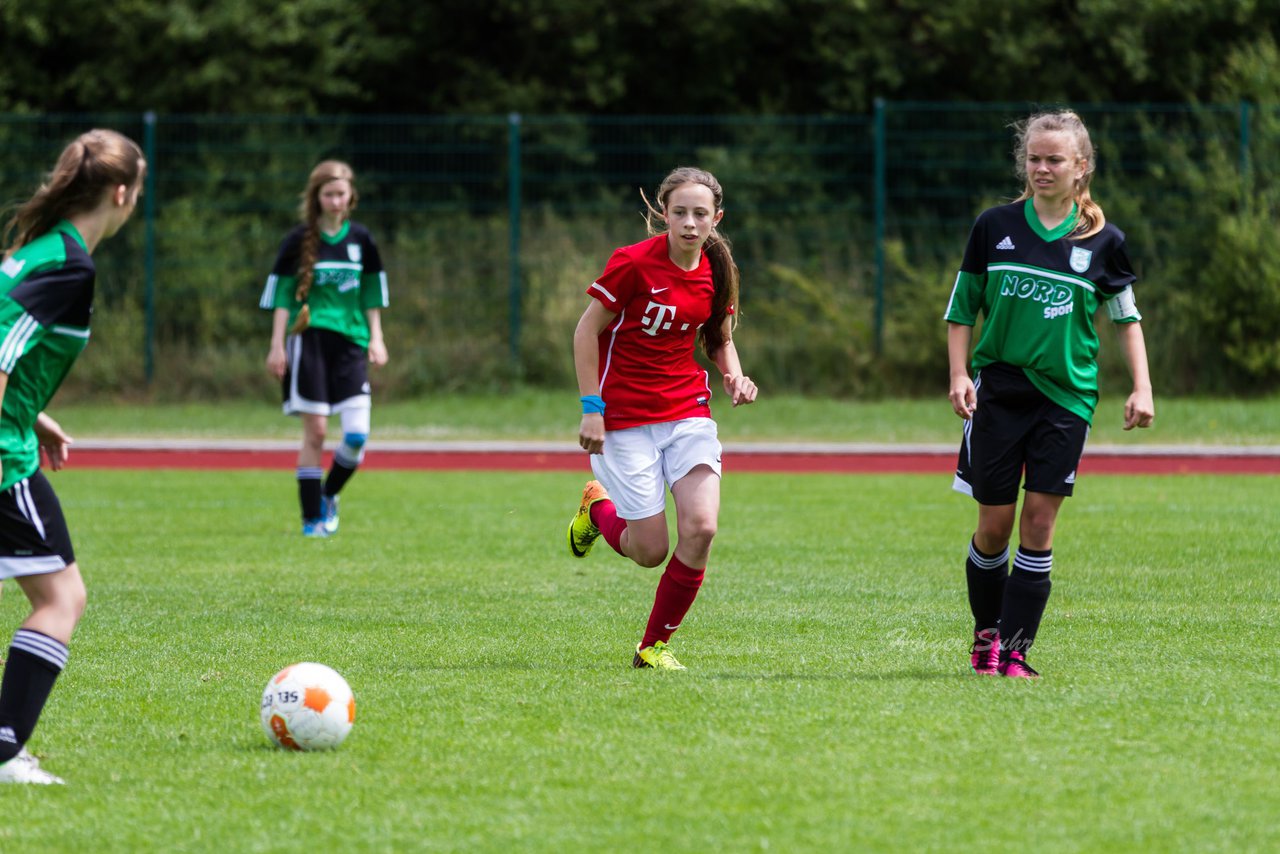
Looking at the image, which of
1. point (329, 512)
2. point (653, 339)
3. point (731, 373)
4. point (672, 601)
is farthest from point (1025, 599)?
point (329, 512)

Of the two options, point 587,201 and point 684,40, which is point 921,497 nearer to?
point 587,201

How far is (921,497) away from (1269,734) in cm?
712

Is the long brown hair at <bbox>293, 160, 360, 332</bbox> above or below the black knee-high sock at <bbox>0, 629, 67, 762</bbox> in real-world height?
above

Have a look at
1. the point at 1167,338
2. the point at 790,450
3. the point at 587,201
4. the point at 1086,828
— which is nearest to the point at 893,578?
the point at 1086,828

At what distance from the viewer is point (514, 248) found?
2067 centimetres

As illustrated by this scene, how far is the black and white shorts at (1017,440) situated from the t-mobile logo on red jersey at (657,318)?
1172mm

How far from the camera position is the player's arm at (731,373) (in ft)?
19.9

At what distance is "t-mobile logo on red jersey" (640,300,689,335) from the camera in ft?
20.5

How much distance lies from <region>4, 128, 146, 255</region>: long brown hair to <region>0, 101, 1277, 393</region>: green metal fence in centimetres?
1584

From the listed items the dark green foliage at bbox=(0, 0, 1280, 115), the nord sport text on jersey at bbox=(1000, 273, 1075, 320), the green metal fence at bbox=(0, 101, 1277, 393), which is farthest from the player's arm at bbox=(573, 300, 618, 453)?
the dark green foliage at bbox=(0, 0, 1280, 115)

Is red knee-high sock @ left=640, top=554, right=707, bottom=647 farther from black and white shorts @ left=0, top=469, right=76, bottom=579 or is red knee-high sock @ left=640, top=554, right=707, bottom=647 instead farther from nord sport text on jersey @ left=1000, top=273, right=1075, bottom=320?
black and white shorts @ left=0, top=469, right=76, bottom=579

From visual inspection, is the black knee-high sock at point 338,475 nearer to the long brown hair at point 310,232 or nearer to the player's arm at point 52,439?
the long brown hair at point 310,232

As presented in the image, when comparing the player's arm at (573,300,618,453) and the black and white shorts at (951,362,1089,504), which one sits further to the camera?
the player's arm at (573,300,618,453)

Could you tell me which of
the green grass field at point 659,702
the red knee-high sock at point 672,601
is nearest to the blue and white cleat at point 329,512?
the green grass field at point 659,702
